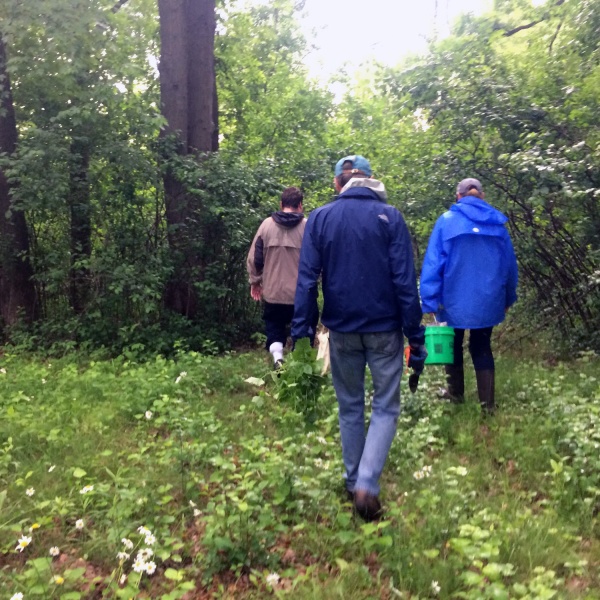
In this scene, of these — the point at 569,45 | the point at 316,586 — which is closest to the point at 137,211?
the point at 569,45

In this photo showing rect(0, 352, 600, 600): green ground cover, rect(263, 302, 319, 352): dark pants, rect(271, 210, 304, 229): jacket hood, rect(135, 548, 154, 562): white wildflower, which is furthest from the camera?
rect(263, 302, 319, 352): dark pants

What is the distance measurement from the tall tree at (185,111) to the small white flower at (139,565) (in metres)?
5.29

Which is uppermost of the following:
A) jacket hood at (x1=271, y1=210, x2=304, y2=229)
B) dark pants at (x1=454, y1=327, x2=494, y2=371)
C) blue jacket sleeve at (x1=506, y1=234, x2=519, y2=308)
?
jacket hood at (x1=271, y1=210, x2=304, y2=229)

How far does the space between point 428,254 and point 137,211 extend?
14.5 feet

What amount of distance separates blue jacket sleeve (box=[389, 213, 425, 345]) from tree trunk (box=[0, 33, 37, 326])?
20.3 ft

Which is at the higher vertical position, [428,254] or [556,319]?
[428,254]

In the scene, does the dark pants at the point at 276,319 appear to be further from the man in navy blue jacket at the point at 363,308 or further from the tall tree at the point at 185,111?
the man in navy blue jacket at the point at 363,308

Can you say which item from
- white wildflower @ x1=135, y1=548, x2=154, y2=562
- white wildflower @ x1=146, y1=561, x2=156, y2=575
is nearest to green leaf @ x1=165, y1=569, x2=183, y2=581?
white wildflower @ x1=146, y1=561, x2=156, y2=575

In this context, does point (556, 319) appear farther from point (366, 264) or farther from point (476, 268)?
point (366, 264)

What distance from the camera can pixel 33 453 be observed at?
4.20 metres

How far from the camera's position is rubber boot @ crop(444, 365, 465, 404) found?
497 cm

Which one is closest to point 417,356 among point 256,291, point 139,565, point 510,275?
point 510,275

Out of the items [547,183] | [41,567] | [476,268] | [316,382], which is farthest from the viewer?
[547,183]

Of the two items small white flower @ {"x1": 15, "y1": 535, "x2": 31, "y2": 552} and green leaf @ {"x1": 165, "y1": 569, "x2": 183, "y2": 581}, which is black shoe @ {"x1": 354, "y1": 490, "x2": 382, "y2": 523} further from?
small white flower @ {"x1": 15, "y1": 535, "x2": 31, "y2": 552}
